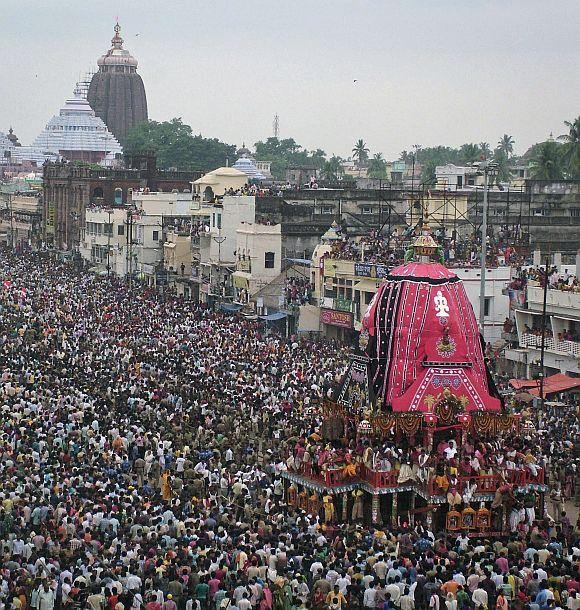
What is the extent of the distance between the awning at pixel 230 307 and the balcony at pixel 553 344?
21.5 metres

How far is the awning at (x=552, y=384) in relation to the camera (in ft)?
130

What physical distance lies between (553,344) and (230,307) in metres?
23.7

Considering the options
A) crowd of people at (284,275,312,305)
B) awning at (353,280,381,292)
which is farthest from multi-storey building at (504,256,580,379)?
crowd of people at (284,275,312,305)

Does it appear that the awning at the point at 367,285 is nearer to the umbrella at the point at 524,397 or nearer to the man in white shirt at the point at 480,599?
the umbrella at the point at 524,397

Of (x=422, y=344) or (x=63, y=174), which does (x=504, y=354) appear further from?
(x=63, y=174)

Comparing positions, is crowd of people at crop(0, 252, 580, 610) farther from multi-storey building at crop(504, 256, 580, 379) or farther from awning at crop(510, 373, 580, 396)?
multi-storey building at crop(504, 256, 580, 379)

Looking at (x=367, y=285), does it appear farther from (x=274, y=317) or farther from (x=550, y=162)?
(x=550, y=162)

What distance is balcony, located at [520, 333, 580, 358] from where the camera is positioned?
43219 millimetres

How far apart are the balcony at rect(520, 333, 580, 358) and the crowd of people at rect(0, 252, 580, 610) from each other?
227 inches

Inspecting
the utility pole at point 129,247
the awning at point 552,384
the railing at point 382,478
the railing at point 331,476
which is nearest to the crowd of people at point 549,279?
the awning at point 552,384

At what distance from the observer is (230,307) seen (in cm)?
6581

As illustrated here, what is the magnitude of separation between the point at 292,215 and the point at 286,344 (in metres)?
22.9

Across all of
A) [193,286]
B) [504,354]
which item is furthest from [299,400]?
[193,286]

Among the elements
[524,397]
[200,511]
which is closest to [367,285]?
[524,397]
